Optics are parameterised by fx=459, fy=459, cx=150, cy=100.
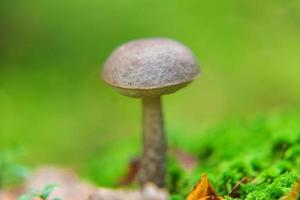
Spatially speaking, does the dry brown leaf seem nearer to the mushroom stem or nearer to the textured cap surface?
the textured cap surface

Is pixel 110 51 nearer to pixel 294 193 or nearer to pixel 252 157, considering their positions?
pixel 252 157

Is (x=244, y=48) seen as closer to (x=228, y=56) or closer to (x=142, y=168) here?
(x=228, y=56)

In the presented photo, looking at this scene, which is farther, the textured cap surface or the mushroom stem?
the mushroom stem

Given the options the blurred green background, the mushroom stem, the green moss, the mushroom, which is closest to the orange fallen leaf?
the green moss

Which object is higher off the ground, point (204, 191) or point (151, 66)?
point (151, 66)

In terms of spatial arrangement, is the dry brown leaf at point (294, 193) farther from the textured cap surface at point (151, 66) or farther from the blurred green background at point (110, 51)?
the blurred green background at point (110, 51)

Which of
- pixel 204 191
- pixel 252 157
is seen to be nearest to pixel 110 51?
pixel 252 157

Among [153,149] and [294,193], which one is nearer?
[294,193]
